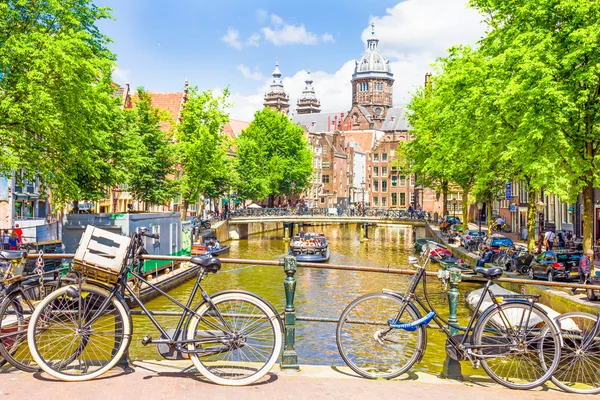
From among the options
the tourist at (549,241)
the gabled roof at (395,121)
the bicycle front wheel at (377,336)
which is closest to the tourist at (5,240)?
the bicycle front wheel at (377,336)

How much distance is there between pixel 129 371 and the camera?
→ 256 inches

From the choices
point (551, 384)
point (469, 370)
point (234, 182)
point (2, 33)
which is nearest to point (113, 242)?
point (551, 384)

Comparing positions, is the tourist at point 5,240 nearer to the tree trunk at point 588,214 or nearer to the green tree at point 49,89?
the green tree at point 49,89

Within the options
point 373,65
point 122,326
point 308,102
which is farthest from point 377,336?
point 308,102

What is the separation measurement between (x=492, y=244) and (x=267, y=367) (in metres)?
29.7

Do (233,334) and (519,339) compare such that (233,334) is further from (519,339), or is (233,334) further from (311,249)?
(311,249)

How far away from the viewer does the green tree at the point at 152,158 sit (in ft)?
144

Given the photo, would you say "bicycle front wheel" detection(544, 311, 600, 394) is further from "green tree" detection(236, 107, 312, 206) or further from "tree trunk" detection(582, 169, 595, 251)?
"green tree" detection(236, 107, 312, 206)

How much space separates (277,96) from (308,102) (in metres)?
A: 14.9

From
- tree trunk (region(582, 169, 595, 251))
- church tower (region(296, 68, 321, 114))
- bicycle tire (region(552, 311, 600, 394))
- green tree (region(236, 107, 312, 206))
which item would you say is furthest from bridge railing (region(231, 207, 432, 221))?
church tower (region(296, 68, 321, 114))

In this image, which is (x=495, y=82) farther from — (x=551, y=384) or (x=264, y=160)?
(x=264, y=160)

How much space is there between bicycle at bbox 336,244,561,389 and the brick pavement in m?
0.19

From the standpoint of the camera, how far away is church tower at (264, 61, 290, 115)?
172250mm

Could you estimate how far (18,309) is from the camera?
673 cm
